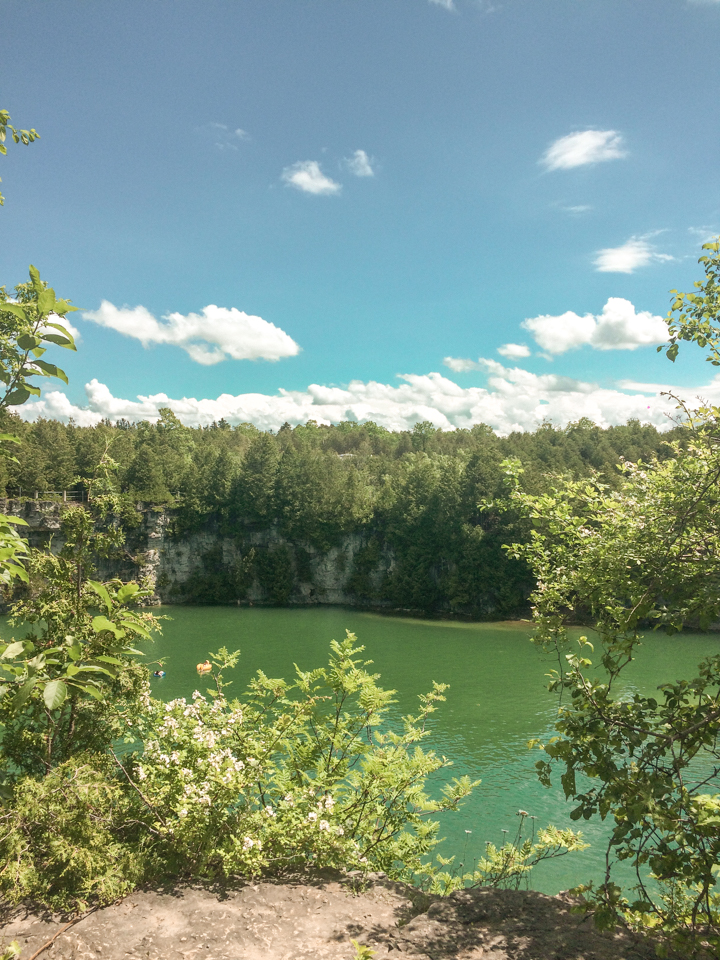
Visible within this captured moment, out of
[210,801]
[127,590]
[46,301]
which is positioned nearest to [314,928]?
[210,801]

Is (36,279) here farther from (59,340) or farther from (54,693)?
(54,693)

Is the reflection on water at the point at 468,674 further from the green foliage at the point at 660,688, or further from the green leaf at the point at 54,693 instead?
the green leaf at the point at 54,693

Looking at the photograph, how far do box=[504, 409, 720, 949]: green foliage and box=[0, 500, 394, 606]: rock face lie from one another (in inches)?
1805

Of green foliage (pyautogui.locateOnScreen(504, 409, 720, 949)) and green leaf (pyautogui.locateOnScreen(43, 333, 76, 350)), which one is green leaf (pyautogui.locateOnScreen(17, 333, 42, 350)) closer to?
green leaf (pyautogui.locateOnScreen(43, 333, 76, 350))

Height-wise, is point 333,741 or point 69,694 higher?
point 69,694

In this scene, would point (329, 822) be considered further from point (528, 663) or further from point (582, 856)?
point (528, 663)

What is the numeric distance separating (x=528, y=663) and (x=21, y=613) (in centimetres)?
2514

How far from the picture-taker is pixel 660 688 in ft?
10.4

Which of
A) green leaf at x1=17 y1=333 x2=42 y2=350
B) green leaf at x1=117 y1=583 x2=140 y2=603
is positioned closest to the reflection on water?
green leaf at x1=117 y1=583 x2=140 y2=603

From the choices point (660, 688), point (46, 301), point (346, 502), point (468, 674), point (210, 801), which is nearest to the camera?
point (46, 301)

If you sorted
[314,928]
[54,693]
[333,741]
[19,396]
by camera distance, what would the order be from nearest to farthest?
[54,693]
[19,396]
[314,928]
[333,741]

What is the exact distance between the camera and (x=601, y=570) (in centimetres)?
529

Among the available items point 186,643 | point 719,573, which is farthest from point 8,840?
point 186,643

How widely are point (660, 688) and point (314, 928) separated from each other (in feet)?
10.7
